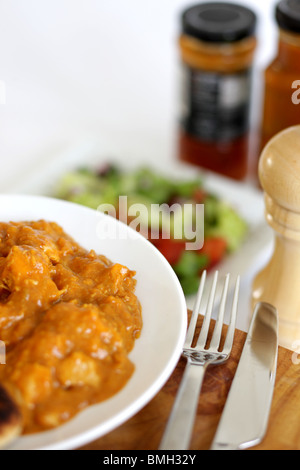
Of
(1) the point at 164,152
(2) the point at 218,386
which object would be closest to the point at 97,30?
(1) the point at 164,152

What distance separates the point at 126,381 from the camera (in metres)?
0.90

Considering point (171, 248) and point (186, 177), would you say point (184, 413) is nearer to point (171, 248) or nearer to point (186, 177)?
point (171, 248)

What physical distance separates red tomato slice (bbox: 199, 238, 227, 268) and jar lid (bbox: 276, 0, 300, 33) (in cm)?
68

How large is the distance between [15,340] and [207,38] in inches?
62.3

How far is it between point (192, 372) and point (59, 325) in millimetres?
213

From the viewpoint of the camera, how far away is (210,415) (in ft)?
3.19

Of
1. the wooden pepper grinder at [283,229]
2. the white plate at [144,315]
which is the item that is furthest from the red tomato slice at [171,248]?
the white plate at [144,315]

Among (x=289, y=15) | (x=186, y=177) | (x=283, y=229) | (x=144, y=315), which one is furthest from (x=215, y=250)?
(x=144, y=315)

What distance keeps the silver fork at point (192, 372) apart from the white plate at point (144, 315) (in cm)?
6

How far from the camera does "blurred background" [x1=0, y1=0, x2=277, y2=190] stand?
9.46ft

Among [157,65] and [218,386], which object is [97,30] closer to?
[157,65]

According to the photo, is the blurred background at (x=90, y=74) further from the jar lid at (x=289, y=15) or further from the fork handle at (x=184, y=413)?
the fork handle at (x=184, y=413)

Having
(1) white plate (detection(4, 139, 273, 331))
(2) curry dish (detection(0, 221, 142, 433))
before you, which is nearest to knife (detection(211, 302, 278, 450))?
(2) curry dish (detection(0, 221, 142, 433))

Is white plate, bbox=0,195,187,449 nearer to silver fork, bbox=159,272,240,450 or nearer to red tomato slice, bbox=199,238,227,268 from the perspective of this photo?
silver fork, bbox=159,272,240,450
